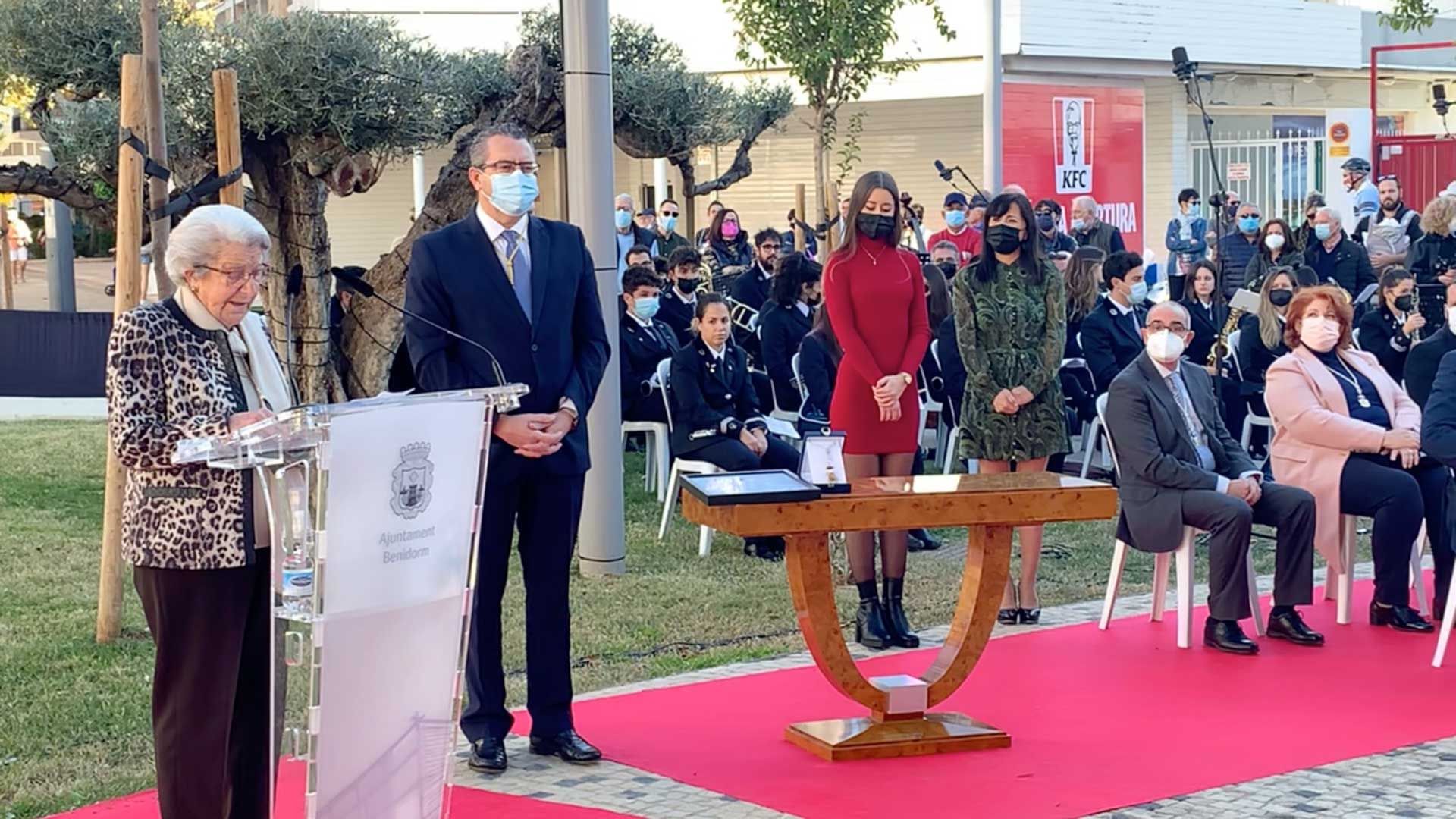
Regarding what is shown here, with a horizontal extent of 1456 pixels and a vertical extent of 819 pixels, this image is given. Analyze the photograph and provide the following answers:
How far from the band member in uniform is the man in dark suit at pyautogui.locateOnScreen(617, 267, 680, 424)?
1.11m

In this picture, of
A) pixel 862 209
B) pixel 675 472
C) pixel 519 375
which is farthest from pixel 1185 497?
pixel 519 375

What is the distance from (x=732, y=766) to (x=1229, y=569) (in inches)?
109

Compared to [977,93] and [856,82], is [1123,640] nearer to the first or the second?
[856,82]

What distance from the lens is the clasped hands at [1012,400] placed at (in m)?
8.07

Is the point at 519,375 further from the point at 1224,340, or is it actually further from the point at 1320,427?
the point at 1224,340

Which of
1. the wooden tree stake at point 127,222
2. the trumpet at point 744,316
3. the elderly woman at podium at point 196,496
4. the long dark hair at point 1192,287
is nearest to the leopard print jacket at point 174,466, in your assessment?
the elderly woman at podium at point 196,496

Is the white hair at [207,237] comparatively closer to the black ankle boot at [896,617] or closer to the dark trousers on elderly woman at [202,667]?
the dark trousers on elderly woman at [202,667]

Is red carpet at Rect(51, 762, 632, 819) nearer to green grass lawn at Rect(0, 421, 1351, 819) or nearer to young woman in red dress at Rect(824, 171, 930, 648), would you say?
green grass lawn at Rect(0, 421, 1351, 819)

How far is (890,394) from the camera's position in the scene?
296 inches

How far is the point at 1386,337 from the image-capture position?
11.3 meters

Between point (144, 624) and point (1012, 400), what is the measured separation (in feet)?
12.9

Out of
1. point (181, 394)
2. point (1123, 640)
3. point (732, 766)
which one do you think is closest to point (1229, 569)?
point (1123, 640)

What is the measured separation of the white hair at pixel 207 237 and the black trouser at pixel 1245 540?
4.65 metres

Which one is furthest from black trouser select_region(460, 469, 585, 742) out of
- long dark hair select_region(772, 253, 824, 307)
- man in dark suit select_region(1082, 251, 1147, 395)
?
man in dark suit select_region(1082, 251, 1147, 395)
